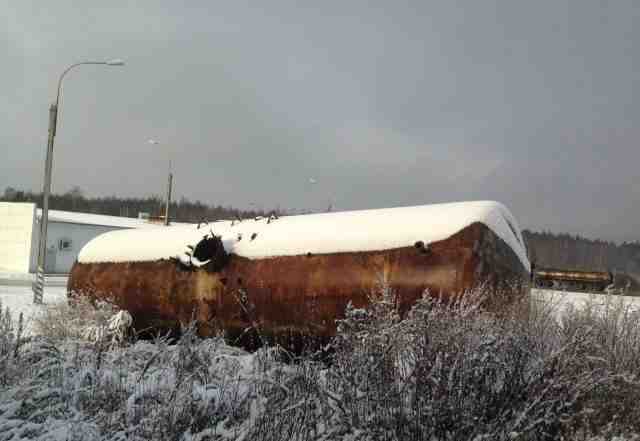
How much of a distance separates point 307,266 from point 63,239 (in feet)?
115

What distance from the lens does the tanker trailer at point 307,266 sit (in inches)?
223

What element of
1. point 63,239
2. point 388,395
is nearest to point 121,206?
point 63,239

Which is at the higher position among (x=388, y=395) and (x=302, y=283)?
(x=302, y=283)

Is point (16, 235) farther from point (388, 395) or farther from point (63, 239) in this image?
point (388, 395)

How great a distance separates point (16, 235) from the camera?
33.7 m

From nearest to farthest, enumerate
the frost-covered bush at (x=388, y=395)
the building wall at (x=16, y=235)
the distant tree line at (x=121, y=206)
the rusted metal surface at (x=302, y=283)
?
the frost-covered bush at (x=388, y=395) → the rusted metal surface at (x=302, y=283) → the building wall at (x=16, y=235) → the distant tree line at (x=121, y=206)

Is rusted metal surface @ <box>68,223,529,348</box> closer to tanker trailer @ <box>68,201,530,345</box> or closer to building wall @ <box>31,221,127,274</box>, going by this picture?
tanker trailer @ <box>68,201,530,345</box>

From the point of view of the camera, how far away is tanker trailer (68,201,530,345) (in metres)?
5.68

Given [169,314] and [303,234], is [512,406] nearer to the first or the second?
[303,234]

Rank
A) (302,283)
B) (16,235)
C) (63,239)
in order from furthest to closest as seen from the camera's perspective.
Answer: (63,239)
(16,235)
(302,283)

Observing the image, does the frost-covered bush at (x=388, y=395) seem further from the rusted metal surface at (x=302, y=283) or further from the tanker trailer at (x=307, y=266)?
the tanker trailer at (x=307, y=266)

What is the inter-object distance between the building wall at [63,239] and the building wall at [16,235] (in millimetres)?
2295

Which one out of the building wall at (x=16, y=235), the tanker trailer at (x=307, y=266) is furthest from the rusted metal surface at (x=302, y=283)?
the building wall at (x=16, y=235)

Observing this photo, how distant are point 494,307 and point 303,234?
2.51 metres
